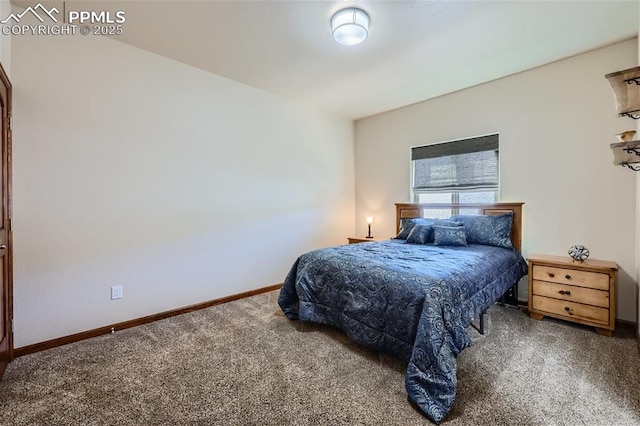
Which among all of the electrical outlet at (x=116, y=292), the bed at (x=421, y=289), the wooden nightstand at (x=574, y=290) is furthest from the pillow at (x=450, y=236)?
the electrical outlet at (x=116, y=292)

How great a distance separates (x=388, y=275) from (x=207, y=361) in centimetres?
148

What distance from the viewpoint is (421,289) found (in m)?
1.83

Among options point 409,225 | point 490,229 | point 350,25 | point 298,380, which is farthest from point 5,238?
point 490,229

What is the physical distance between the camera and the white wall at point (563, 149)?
2.66 meters

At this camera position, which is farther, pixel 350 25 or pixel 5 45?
pixel 350 25

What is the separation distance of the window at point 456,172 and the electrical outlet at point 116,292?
12.3 ft

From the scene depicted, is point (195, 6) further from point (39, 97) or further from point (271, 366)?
point (271, 366)

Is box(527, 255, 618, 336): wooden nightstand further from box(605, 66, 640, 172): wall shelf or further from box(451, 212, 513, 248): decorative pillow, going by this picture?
box(605, 66, 640, 172): wall shelf

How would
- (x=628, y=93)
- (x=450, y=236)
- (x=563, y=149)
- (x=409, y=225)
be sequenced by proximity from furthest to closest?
(x=409, y=225)
(x=450, y=236)
(x=563, y=149)
(x=628, y=93)

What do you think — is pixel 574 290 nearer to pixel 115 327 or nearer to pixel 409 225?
pixel 409 225

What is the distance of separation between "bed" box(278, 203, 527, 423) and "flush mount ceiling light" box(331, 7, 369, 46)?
1861mm

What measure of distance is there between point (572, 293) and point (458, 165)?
1874 millimetres

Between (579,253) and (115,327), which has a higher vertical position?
(579,253)

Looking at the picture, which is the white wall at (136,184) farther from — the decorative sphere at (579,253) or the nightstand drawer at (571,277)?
the decorative sphere at (579,253)
